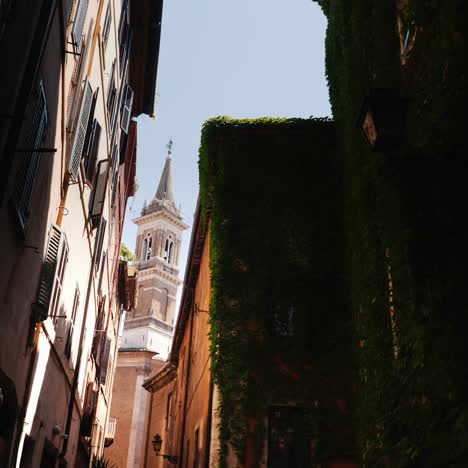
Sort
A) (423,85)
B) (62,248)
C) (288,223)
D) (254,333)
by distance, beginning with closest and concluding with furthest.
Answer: (423,85)
(62,248)
(254,333)
(288,223)

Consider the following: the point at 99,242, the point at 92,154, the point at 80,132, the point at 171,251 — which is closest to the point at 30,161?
the point at 80,132

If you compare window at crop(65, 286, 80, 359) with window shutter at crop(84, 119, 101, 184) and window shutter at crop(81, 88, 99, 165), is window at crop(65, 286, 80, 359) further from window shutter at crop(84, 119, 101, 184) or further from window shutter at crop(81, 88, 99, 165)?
window shutter at crop(81, 88, 99, 165)

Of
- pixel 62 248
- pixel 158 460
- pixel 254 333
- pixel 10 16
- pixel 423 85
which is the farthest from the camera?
pixel 158 460

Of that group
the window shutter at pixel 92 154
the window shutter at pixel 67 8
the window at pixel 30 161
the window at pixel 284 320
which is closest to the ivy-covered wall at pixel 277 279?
the window at pixel 284 320

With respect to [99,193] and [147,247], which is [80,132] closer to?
[99,193]

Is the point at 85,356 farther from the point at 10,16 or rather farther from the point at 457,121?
the point at 457,121

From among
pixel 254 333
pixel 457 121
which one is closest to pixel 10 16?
pixel 457 121

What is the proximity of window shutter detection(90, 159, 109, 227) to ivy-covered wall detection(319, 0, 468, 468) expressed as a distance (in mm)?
5961

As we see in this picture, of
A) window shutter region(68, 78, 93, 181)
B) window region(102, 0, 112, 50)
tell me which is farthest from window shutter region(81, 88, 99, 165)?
window region(102, 0, 112, 50)

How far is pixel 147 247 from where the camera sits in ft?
222

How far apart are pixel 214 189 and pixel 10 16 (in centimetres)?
878

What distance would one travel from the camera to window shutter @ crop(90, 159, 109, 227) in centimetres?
1306

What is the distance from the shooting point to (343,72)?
13.4 m

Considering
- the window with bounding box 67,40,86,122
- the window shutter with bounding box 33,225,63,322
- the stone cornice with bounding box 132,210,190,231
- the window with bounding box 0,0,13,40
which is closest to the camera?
the window with bounding box 0,0,13,40
